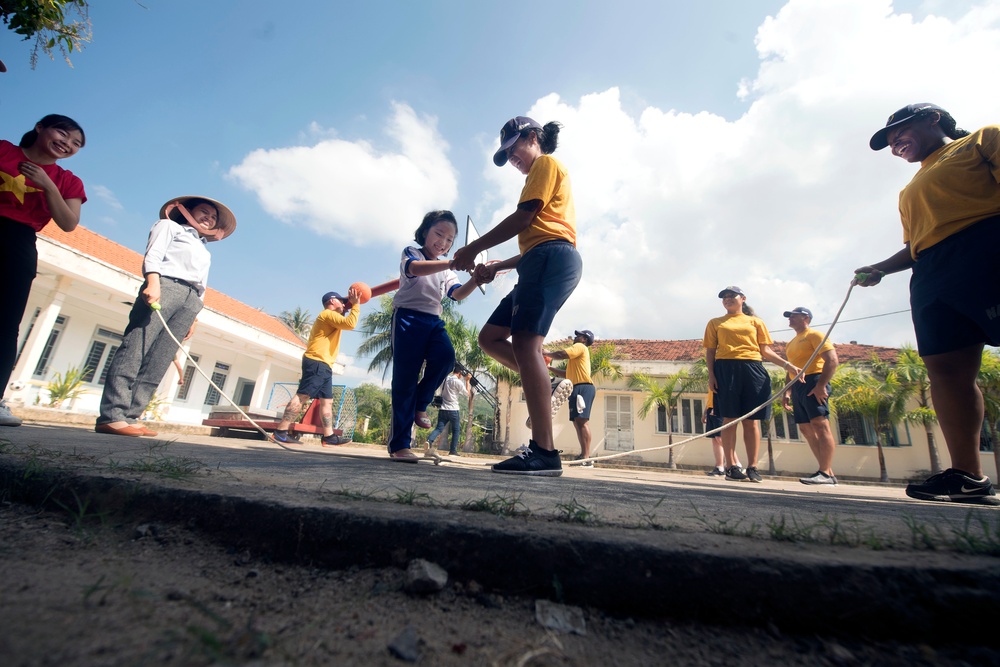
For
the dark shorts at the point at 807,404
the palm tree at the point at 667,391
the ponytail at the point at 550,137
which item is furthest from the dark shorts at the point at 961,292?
the palm tree at the point at 667,391

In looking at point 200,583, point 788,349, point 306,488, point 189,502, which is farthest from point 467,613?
point 788,349

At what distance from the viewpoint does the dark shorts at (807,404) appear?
4902mm

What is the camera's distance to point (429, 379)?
11.2 ft

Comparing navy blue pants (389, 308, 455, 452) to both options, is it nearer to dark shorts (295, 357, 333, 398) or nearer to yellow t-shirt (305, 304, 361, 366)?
yellow t-shirt (305, 304, 361, 366)

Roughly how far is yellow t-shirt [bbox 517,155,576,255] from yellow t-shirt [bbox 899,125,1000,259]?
1882 millimetres

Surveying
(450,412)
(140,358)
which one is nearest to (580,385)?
(450,412)

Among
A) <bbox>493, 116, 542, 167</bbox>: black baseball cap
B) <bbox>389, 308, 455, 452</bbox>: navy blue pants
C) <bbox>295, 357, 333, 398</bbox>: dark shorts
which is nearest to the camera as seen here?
<bbox>493, 116, 542, 167</bbox>: black baseball cap

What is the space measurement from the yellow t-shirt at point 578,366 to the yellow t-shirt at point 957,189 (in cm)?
449

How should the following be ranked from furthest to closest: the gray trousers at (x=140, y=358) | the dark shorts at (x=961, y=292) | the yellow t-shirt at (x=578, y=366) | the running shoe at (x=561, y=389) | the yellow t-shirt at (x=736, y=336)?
the running shoe at (x=561, y=389), the yellow t-shirt at (x=578, y=366), the yellow t-shirt at (x=736, y=336), the gray trousers at (x=140, y=358), the dark shorts at (x=961, y=292)

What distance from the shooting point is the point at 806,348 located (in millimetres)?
5273

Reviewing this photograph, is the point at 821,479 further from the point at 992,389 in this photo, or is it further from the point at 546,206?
the point at 992,389

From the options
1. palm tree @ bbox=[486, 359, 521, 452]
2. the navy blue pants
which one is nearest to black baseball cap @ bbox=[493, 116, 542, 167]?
the navy blue pants

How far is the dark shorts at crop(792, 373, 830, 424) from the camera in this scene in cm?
490

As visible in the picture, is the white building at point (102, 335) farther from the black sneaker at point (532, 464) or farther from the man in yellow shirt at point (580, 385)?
the black sneaker at point (532, 464)
